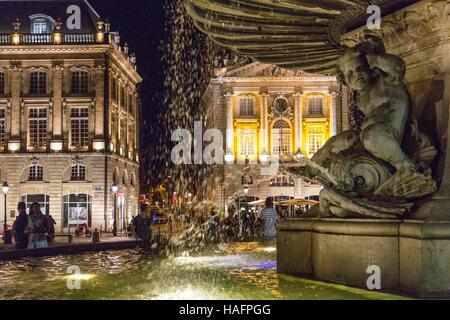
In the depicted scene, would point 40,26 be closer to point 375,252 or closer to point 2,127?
point 2,127

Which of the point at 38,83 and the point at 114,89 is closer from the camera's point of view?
the point at 38,83

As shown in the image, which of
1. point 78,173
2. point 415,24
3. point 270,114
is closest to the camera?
Answer: point 415,24

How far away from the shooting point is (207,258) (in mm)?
8750

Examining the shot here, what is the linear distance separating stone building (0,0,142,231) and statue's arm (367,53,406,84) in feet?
129

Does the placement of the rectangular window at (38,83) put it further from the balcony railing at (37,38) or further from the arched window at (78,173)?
the arched window at (78,173)

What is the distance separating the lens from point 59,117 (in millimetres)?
45406

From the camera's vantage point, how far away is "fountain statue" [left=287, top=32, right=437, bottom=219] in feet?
17.3

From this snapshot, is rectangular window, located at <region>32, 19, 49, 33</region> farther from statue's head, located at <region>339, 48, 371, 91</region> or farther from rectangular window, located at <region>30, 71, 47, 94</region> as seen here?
statue's head, located at <region>339, 48, 371, 91</region>

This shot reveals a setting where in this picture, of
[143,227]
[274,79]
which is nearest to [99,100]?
[274,79]

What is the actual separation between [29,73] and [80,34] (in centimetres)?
457

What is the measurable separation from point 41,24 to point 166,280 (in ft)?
144

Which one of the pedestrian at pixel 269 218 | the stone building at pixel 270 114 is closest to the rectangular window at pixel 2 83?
the stone building at pixel 270 114
